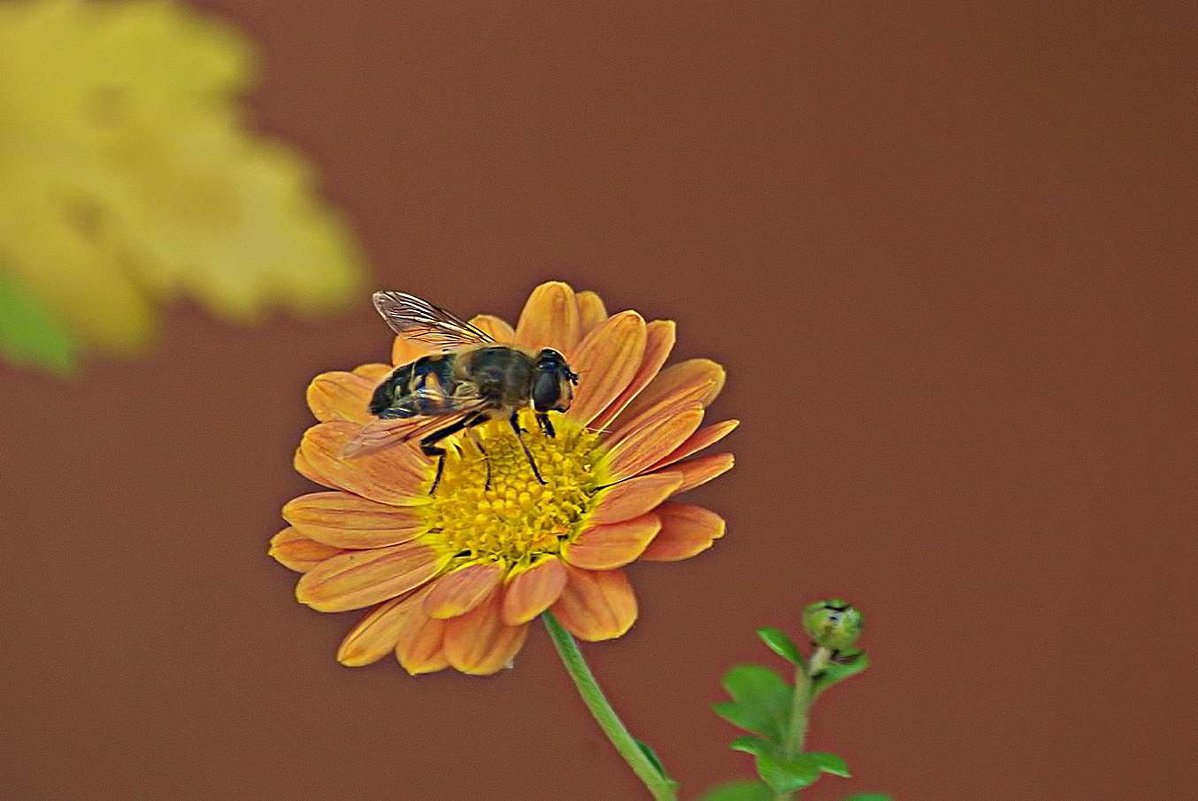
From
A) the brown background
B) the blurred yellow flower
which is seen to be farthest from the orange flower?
the blurred yellow flower

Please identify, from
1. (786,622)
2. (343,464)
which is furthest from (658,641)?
(343,464)

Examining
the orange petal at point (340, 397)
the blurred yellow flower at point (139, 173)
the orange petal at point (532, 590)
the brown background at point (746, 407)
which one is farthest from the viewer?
the blurred yellow flower at point (139, 173)

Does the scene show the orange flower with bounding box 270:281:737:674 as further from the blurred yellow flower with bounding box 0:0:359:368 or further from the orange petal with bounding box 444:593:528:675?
the blurred yellow flower with bounding box 0:0:359:368

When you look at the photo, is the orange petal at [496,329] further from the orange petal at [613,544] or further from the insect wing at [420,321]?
the orange petal at [613,544]

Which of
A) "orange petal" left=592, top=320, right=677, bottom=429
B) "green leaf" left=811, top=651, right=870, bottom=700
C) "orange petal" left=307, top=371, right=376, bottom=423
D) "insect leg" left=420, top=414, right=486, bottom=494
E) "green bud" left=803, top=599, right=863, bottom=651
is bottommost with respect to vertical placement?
"green leaf" left=811, top=651, right=870, bottom=700

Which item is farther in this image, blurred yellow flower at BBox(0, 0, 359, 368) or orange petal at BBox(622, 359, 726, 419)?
blurred yellow flower at BBox(0, 0, 359, 368)

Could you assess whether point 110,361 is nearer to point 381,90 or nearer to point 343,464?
point 381,90

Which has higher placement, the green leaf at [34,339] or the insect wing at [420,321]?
the green leaf at [34,339]

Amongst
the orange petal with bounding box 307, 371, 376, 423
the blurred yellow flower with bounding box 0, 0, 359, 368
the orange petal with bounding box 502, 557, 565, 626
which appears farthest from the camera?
the blurred yellow flower with bounding box 0, 0, 359, 368

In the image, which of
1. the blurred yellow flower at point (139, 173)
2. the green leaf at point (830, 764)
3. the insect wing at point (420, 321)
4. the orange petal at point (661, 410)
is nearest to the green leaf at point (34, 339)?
the blurred yellow flower at point (139, 173)
